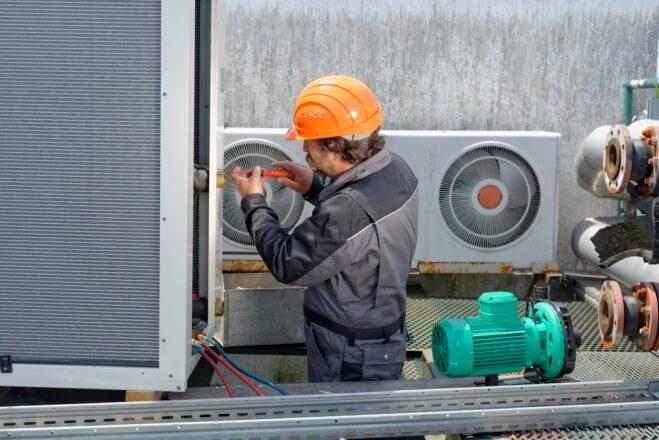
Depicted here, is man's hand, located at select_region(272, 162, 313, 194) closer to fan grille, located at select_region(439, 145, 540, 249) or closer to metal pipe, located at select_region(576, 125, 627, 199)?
fan grille, located at select_region(439, 145, 540, 249)

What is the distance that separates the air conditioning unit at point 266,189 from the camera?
4879 mm

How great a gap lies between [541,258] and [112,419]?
3328 millimetres

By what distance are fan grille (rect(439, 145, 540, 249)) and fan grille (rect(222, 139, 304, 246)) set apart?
947 millimetres

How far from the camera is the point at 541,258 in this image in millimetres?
5145

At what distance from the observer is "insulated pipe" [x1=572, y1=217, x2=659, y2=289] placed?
427 centimetres

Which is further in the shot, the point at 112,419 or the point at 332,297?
the point at 332,297

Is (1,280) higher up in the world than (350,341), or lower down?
higher up

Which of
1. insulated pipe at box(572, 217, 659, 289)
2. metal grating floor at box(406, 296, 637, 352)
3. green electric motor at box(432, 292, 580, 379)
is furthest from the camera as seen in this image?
insulated pipe at box(572, 217, 659, 289)

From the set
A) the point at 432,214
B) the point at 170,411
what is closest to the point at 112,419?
the point at 170,411

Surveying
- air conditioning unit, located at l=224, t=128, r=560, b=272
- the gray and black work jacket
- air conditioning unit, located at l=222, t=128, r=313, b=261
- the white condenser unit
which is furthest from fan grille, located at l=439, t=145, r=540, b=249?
the white condenser unit

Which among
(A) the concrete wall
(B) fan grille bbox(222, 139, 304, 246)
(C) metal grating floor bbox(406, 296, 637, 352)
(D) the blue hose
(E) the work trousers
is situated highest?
(A) the concrete wall

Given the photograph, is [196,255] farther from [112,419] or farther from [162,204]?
[112,419]

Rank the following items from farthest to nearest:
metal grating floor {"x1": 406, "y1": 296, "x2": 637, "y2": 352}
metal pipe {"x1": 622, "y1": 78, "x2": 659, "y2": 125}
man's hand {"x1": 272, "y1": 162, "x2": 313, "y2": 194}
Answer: metal pipe {"x1": 622, "y1": 78, "x2": 659, "y2": 125}, metal grating floor {"x1": 406, "y1": 296, "x2": 637, "y2": 352}, man's hand {"x1": 272, "y1": 162, "x2": 313, "y2": 194}

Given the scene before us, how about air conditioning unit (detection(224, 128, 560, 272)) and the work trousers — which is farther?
air conditioning unit (detection(224, 128, 560, 272))
